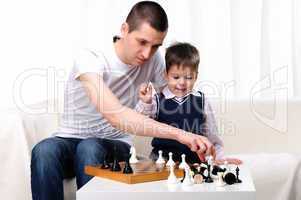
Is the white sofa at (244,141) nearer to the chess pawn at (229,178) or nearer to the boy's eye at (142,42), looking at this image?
the boy's eye at (142,42)

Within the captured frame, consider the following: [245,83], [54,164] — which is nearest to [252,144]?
[245,83]

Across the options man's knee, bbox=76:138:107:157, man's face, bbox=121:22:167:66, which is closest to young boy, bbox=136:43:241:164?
man's face, bbox=121:22:167:66

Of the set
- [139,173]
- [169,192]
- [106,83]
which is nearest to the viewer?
[169,192]

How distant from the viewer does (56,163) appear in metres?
1.67

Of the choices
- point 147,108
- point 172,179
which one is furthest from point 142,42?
point 172,179

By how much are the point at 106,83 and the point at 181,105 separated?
0.27 metres

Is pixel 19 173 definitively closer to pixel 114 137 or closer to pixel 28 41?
pixel 114 137

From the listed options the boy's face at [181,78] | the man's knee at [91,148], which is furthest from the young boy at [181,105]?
the man's knee at [91,148]

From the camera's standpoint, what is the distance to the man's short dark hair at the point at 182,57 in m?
1.89

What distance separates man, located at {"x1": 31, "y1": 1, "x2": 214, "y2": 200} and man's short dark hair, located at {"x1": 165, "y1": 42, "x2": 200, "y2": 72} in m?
0.07

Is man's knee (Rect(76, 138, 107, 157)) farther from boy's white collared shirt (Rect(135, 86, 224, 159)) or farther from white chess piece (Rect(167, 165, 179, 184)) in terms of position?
white chess piece (Rect(167, 165, 179, 184))

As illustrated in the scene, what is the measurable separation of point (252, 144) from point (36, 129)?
35.3 inches

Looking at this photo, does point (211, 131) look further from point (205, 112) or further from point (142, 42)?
point (142, 42)

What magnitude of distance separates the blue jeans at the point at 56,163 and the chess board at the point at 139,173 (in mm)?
175
